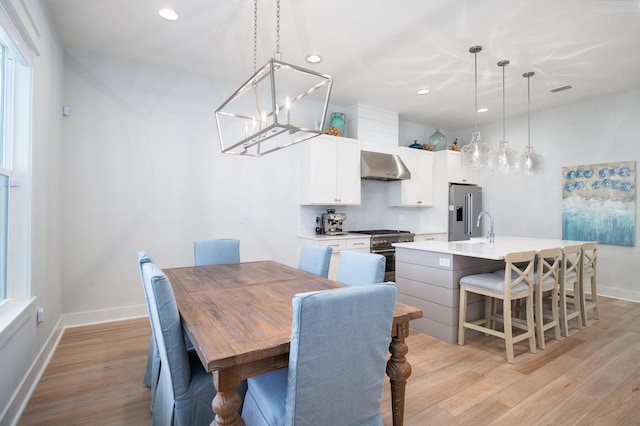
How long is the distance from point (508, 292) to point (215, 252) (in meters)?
2.56

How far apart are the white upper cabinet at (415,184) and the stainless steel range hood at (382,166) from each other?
26 cm

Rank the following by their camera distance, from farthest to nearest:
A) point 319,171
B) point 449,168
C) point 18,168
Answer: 1. point 449,168
2. point 319,171
3. point 18,168

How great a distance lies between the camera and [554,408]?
1981 millimetres

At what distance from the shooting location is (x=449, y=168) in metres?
5.36

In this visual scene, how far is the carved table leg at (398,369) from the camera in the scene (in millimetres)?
1618

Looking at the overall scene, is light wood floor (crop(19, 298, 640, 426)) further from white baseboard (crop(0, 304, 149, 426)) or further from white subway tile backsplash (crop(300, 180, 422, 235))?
white subway tile backsplash (crop(300, 180, 422, 235))

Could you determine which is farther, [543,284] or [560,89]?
[560,89]

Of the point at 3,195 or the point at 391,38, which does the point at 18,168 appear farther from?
the point at 391,38

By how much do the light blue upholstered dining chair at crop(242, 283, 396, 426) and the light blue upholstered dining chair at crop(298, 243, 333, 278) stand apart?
1.25 metres

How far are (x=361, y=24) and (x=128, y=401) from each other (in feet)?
10.8

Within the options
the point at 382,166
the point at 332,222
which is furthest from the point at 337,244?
the point at 382,166

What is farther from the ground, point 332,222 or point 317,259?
point 332,222

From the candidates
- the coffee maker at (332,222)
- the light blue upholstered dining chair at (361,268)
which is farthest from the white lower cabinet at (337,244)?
the light blue upholstered dining chair at (361,268)

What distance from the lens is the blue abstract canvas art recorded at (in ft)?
14.1
